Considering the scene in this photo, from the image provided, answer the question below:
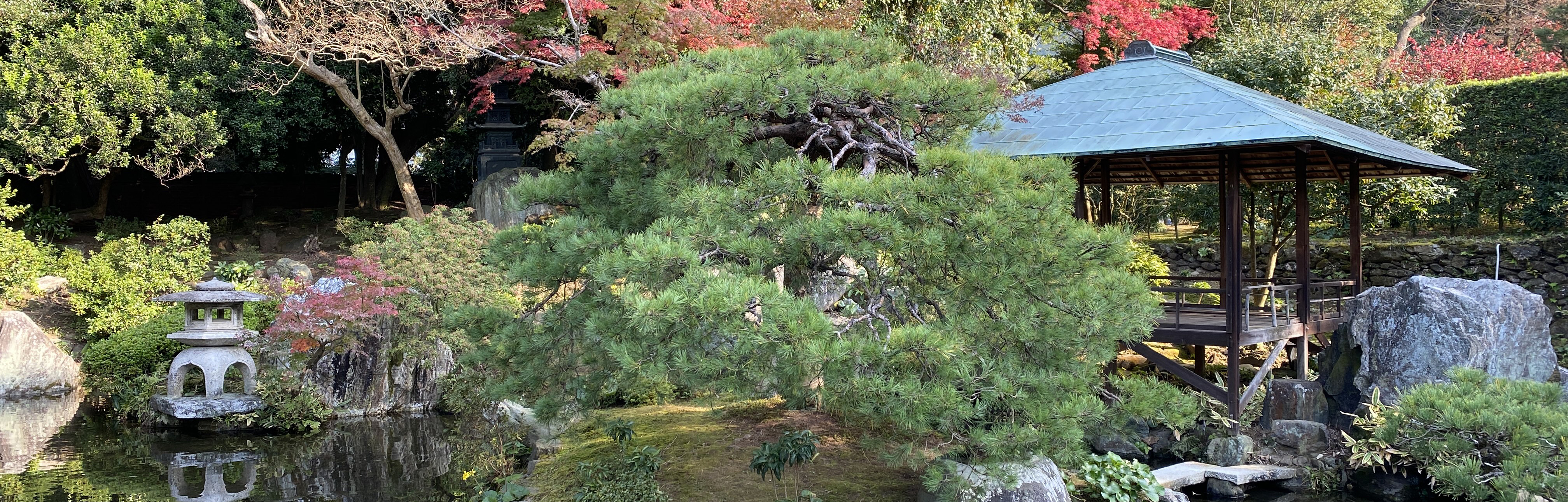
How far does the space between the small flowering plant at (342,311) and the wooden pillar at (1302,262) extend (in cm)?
766

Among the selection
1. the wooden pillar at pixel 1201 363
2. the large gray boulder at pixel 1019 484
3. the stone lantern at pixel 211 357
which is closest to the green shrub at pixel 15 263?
the stone lantern at pixel 211 357

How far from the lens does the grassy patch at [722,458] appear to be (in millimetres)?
5141

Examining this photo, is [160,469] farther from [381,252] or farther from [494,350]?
[494,350]

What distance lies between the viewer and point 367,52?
38.1 ft

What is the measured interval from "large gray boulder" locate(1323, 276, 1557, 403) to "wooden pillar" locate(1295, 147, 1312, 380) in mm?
958

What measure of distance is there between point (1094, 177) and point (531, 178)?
22.1ft

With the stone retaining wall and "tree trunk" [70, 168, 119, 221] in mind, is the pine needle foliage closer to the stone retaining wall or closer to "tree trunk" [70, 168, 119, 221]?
the stone retaining wall

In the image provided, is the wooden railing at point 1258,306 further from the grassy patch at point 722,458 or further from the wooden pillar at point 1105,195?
the grassy patch at point 722,458

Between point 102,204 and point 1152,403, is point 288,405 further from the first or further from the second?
point 102,204

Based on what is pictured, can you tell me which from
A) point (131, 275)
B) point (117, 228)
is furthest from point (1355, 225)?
point (117, 228)

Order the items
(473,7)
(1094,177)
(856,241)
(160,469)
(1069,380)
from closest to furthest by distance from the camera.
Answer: (856,241)
(1069,380)
(160,469)
(1094,177)
(473,7)

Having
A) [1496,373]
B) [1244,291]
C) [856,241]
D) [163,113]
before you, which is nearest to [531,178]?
[856,241]

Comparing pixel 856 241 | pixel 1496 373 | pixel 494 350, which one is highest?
pixel 856 241

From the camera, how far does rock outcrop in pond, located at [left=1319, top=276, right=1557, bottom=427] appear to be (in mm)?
6711
